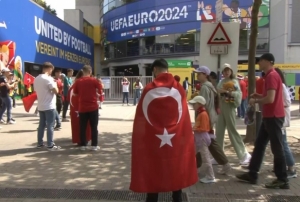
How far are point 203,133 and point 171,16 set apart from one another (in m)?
32.9

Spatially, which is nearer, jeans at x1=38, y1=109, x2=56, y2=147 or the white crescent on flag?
the white crescent on flag

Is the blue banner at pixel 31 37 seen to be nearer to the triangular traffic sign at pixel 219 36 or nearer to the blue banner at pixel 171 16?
the blue banner at pixel 171 16

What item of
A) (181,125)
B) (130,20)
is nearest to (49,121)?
(181,125)

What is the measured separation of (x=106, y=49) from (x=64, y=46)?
13.9 meters

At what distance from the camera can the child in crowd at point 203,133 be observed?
523cm

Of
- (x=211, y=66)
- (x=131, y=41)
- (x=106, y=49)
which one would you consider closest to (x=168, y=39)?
(x=131, y=41)

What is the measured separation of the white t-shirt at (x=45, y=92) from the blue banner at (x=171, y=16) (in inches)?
1080

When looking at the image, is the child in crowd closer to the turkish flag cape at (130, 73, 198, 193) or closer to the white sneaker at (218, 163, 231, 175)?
the white sneaker at (218, 163, 231, 175)

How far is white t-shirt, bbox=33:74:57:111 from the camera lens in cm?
723

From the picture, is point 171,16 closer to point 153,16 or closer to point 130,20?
point 153,16

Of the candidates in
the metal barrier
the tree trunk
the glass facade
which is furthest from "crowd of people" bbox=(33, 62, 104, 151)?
the glass facade

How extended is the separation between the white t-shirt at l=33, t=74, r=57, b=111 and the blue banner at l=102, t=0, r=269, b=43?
27.4m

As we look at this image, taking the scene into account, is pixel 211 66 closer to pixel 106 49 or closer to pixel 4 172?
pixel 4 172

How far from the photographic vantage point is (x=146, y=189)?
12.2 ft
